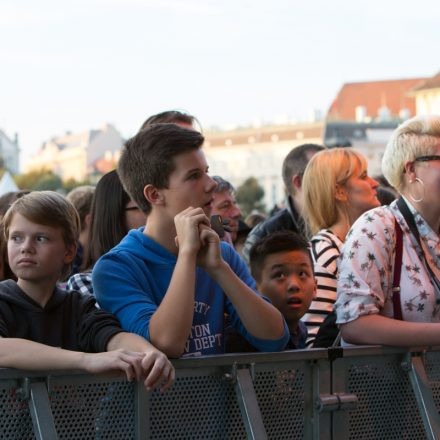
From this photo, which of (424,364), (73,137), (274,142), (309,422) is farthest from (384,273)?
(73,137)

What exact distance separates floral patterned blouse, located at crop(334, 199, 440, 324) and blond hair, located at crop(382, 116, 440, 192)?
0.36 meters

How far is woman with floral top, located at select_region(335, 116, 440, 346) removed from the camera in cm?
419

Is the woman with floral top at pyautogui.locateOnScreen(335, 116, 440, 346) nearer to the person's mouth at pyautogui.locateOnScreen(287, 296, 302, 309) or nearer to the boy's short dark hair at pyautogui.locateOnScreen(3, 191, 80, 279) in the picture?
the person's mouth at pyautogui.locateOnScreen(287, 296, 302, 309)

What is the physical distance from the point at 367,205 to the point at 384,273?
1.66 m

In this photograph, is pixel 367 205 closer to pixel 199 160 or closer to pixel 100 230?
pixel 100 230

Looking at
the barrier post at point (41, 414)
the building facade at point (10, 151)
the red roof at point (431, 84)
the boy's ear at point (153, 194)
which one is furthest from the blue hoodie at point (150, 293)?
the building facade at point (10, 151)

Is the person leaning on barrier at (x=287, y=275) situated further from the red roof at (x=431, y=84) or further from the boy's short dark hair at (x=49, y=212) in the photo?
the red roof at (x=431, y=84)

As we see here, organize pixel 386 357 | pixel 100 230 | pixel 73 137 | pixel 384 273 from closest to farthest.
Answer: pixel 386 357
pixel 384 273
pixel 100 230
pixel 73 137

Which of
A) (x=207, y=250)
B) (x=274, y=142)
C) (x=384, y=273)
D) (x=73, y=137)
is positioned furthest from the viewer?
(x=73, y=137)

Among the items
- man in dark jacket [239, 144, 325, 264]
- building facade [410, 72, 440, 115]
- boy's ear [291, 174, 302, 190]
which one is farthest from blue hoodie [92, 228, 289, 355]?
building facade [410, 72, 440, 115]

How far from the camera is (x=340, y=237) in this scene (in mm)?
5785

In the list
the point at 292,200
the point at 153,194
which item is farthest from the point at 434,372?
the point at 292,200

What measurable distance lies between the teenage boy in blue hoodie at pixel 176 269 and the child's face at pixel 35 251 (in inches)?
9.3

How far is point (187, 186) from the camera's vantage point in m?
3.98
